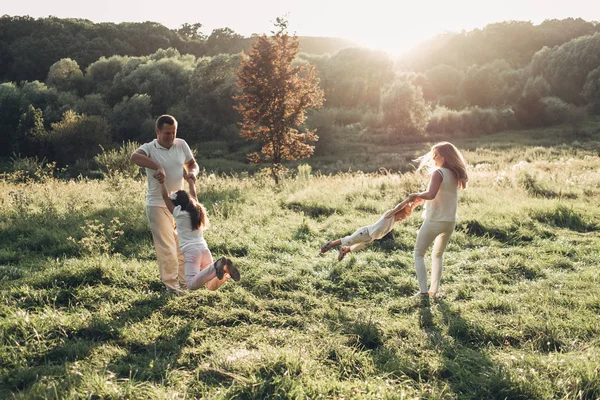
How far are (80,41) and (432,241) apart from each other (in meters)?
70.2

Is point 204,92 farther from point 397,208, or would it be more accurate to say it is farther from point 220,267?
point 220,267

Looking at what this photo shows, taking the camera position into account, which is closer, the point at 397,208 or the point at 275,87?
the point at 397,208

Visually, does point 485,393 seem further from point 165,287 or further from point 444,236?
point 165,287

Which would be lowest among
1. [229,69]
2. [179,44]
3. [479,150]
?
[479,150]

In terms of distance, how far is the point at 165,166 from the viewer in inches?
216

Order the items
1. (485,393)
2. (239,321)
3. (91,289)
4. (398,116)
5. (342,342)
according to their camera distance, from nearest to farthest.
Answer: (485,393)
(342,342)
(239,321)
(91,289)
(398,116)

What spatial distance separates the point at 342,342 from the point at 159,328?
188cm

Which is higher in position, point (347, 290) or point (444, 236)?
point (444, 236)

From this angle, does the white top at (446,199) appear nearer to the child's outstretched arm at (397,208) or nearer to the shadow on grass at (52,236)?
the child's outstretched arm at (397,208)

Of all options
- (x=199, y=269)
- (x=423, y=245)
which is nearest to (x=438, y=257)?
(x=423, y=245)

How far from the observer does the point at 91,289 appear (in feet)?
17.5

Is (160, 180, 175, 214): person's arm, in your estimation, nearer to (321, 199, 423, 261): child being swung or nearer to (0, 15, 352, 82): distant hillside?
(321, 199, 423, 261): child being swung

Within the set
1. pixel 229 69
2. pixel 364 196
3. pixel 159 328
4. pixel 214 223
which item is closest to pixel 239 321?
pixel 159 328

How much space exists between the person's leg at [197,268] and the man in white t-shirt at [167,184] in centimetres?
59
